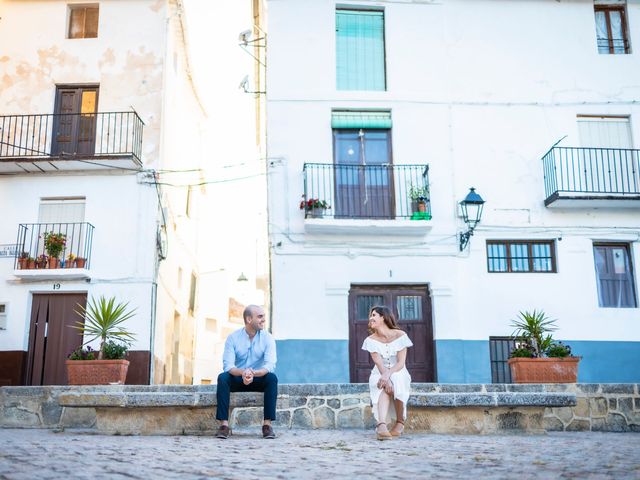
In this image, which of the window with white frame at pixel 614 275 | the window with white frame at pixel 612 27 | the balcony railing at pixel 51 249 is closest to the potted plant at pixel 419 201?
the window with white frame at pixel 614 275

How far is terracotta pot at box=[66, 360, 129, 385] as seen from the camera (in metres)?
12.5

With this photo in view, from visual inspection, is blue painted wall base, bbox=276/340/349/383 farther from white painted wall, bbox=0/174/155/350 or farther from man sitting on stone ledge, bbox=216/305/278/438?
man sitting on stone ledge, bbox=216/305/278/438

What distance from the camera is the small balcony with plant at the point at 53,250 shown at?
16.2 metres

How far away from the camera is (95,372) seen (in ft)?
41.0

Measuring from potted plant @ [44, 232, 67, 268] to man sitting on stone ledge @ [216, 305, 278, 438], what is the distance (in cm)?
960

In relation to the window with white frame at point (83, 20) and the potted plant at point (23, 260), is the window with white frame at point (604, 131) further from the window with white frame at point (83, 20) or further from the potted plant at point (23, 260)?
the potted plant at point (23, 260)

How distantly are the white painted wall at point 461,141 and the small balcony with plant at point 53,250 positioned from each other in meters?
4.37

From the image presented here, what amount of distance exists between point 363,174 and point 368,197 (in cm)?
53

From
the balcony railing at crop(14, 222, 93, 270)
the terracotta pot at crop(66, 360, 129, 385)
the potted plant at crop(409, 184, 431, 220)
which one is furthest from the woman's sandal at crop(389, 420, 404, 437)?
the balcony railing at crop(14, 222, 93, 270)

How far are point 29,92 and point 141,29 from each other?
119 inches

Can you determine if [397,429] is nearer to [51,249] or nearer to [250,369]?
[250,369]

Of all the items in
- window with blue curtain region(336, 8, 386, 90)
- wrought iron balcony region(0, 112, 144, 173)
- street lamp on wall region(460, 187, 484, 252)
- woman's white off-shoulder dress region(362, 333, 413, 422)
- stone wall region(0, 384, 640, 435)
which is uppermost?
window with blue curtain region(336, 8, 386, 90)

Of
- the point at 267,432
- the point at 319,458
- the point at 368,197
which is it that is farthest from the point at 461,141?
the point at 319,458

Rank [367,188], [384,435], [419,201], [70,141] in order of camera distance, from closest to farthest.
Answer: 1. [384,435]
2. [419,201]
3. [367,188]
4. [70,141]
